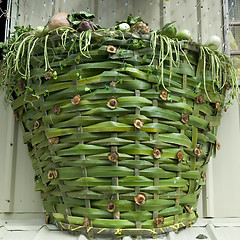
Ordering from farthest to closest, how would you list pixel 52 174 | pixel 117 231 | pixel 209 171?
1. pixel 209 171
2. pixel 52 174
3. pixel 117 231

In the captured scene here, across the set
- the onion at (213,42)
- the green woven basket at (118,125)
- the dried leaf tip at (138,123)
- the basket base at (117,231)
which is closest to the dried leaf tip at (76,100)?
the green woven basket at (118,125)

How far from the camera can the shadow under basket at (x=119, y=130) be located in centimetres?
115

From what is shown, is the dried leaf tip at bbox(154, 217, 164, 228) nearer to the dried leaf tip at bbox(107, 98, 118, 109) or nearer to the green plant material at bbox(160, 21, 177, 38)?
the dried leaf tip at bbox(107, 98, 118, 109)

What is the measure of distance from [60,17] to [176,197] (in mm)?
781

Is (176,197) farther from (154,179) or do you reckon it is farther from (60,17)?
(60,17)

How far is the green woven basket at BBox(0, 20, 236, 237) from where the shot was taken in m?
1.15

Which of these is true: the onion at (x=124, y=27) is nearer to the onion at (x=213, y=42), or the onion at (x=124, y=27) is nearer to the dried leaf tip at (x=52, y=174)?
the onion at (x=213, y=42)

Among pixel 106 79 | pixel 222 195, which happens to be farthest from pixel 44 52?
pixel 222 195

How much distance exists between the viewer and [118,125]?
1.15 meters

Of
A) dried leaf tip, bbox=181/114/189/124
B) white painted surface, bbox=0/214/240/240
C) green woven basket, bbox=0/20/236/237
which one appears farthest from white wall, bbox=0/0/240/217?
dried leaf tip, bbox=181/114/189/124

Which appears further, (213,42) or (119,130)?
(213,42)

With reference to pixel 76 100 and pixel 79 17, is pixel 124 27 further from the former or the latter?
pixel 76 100

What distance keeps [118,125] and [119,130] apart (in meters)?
0.02

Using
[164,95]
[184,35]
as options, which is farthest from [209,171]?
[184,35]
